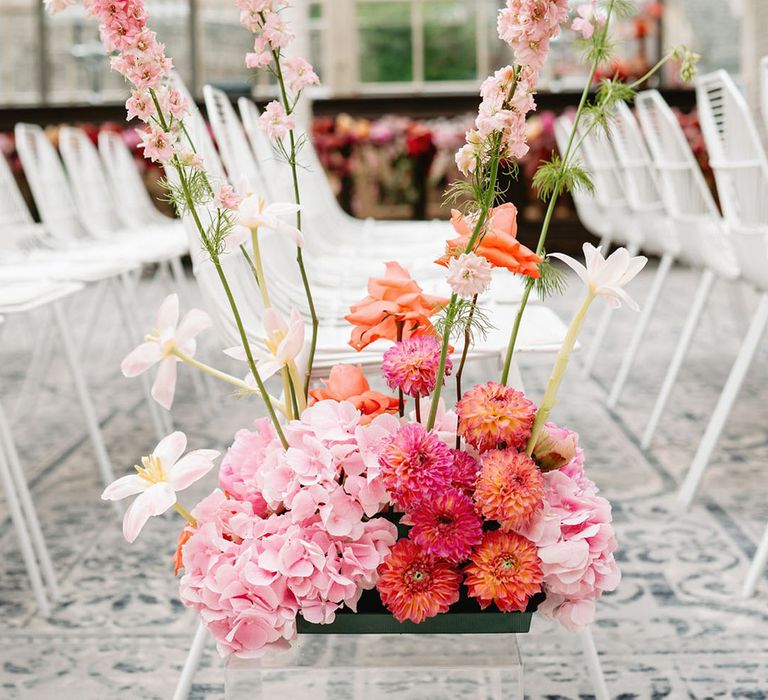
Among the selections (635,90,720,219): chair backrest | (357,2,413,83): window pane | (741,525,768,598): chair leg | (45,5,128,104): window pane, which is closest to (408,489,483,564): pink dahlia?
(741,525,768,598): chair leg

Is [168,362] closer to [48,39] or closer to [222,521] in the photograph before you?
[222,521]

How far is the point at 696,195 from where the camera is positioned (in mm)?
2828

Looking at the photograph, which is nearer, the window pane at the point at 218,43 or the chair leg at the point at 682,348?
the chair leg at the point at 682,348

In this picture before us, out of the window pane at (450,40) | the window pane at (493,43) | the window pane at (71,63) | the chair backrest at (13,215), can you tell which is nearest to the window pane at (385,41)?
the window pane at (450,40)

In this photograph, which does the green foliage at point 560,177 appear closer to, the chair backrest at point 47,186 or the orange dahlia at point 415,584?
the orange dahlia at point 415,584

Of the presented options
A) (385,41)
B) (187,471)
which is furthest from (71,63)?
(187,471)

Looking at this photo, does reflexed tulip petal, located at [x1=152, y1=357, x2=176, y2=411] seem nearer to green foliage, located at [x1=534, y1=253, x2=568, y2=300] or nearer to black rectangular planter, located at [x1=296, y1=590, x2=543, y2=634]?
black rectangular planter, located at [x1=296, y1=590, x2=543, y2=634]

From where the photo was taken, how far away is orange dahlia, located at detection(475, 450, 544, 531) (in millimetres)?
885

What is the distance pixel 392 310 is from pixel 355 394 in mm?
112

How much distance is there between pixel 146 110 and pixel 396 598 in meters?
0.48

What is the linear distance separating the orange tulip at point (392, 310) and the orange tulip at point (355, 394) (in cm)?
6

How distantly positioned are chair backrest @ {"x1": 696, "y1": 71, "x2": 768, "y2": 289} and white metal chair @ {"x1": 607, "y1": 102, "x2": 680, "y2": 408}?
0.81 m

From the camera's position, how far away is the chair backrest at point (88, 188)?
11.6 feet

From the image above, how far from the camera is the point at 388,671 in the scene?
0.98 metres
